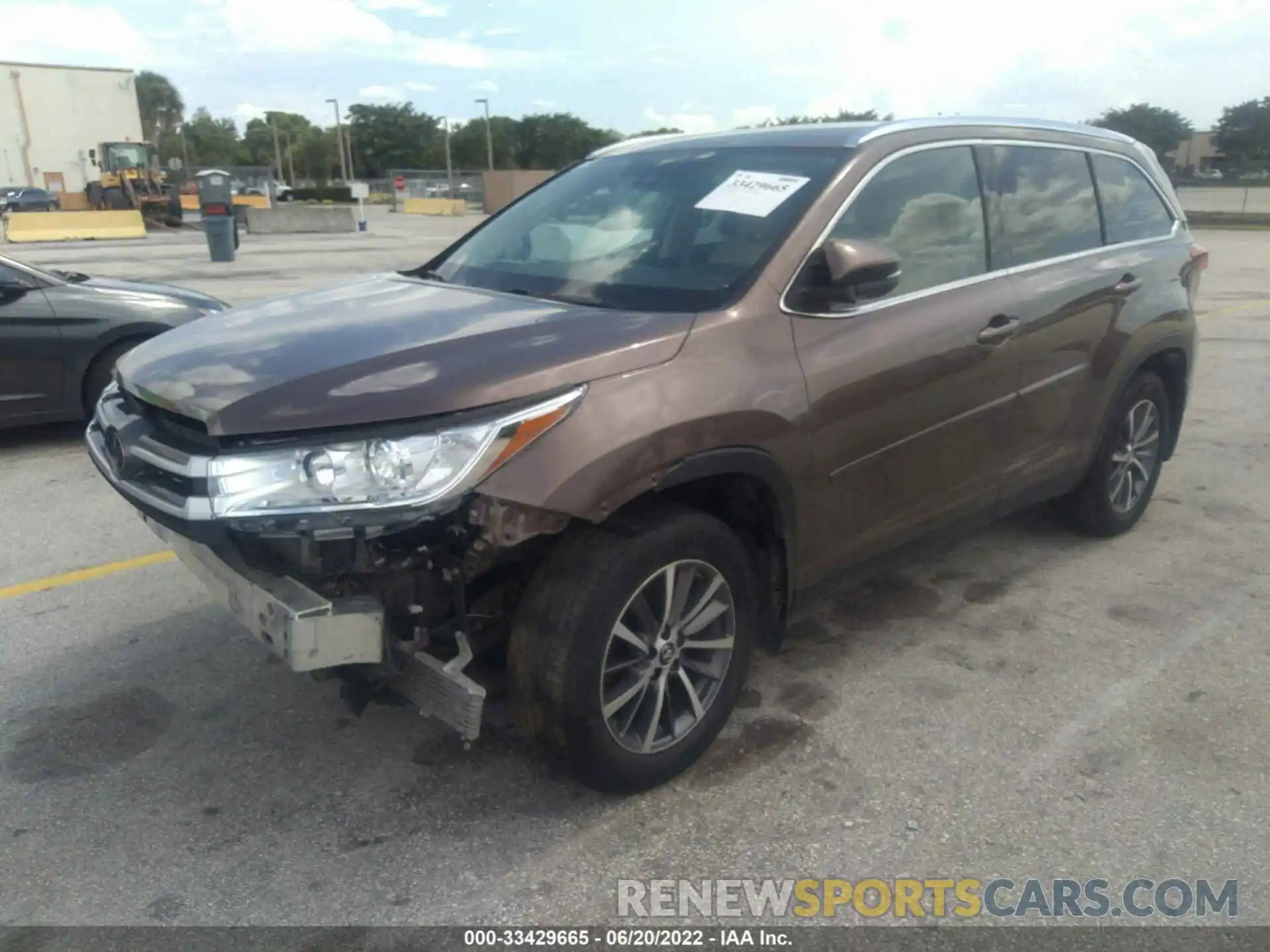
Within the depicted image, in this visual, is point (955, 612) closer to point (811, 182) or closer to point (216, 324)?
point (811, 182)

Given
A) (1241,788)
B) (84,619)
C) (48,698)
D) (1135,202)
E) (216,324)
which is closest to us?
(1241,788)

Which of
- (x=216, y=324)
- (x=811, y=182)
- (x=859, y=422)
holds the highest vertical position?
(x=811, y=182)

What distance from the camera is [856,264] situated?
3064 mm

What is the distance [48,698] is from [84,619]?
669mm

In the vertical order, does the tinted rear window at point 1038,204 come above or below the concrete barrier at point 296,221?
above

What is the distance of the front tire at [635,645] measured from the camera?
8.79 ft

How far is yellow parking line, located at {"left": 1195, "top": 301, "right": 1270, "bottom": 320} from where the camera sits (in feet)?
43.0

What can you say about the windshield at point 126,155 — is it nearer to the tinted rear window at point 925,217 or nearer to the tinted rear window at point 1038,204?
the tinted rear window at point 1038,204

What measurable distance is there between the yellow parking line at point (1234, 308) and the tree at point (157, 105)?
11423 cm

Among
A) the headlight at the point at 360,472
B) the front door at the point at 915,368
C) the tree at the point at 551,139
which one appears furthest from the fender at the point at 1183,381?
the tree at the point at 551,139

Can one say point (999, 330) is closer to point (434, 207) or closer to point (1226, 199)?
point (434, 207)

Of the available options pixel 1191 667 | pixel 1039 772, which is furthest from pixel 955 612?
pixel 1039 772

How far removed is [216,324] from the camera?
332 cm

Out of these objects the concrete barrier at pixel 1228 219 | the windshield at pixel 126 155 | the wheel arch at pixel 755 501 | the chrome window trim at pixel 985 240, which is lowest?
the concrete barrier at pixel 1228 219
